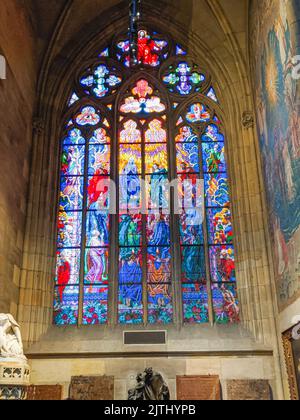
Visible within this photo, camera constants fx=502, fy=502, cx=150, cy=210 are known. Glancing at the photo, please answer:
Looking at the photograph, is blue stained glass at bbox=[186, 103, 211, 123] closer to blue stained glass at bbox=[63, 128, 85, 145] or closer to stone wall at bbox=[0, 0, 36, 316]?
blue stained glass at bbox=[63, 128, 85, 145]

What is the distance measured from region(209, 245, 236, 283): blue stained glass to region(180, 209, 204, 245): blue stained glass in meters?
0.36

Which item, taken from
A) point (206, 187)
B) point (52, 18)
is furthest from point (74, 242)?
point (52, 18)

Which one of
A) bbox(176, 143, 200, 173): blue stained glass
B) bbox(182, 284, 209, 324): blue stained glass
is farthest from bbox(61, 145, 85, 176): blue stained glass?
bbox(182, 284, 209, 324): blue stained glass

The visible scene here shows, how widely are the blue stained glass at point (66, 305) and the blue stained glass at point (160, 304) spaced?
1409 millimetres

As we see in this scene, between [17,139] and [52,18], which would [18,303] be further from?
[52,18]

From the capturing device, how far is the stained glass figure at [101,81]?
1160cm

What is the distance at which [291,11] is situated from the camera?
7.14 metres

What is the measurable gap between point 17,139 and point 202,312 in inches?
190

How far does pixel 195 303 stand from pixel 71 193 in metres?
3.46

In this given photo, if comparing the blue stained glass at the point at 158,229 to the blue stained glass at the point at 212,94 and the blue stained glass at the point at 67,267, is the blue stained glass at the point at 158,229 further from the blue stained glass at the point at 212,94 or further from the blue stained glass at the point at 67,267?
the blue stained glass at the point at 212,94

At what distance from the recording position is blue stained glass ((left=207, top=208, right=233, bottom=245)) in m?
9.98

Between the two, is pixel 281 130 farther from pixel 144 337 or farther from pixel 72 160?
pixel 72 160

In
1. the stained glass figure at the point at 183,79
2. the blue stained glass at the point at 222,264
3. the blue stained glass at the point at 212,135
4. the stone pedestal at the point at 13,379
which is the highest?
the stained glass figure at the point at 183,79

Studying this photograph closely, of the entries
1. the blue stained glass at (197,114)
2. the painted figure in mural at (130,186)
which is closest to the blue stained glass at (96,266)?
the painted figure in mural at (130,186)
